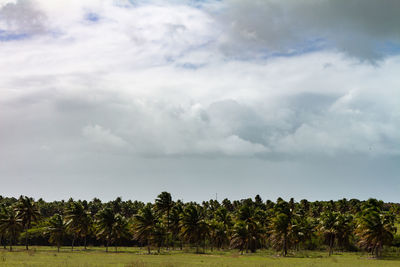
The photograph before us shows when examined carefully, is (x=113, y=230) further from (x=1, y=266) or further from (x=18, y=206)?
(x=1, y=266)

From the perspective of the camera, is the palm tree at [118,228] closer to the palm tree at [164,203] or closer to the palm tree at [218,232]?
the palm tree at [164,203]

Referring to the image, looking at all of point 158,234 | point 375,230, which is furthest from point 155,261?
point 375,230

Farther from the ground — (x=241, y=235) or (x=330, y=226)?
(x=330, y=226)

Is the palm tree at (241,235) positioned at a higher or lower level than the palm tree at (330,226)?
lower

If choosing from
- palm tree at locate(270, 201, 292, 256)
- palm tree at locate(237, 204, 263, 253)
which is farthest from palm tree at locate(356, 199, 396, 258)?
palm tree at locate(237, 204, 263, 253)

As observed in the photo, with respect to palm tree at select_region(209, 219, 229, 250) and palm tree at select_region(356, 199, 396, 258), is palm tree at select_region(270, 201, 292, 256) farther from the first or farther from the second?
palm tree at select_region(209, 219, 229, 250)

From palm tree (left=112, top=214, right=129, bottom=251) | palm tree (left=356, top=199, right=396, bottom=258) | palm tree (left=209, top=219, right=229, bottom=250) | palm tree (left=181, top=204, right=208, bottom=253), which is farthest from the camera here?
palm tree (left=209, top=219, right=229, bottom=250)

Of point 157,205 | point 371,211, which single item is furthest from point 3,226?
point 371,211

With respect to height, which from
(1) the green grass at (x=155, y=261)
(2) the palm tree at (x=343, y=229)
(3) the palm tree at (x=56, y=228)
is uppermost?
(2) the palm tree at (x=343, y=229)

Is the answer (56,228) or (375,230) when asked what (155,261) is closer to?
(375,230)

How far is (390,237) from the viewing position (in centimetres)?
9488

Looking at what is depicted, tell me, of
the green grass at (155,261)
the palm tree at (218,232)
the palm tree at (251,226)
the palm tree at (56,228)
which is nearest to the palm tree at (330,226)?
the green grass at (155,261)

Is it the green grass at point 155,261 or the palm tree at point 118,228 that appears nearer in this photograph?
the green grass at point 155,261

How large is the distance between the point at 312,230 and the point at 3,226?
8990 centimetres
